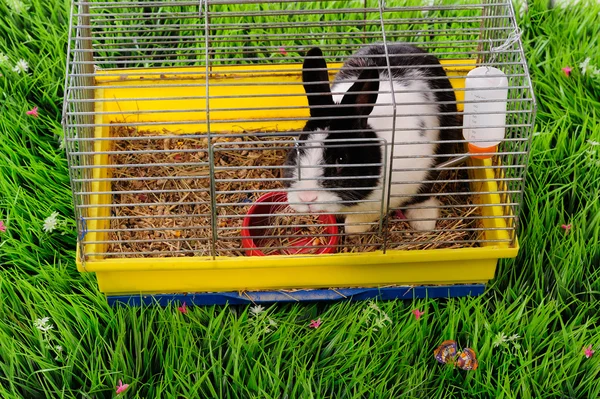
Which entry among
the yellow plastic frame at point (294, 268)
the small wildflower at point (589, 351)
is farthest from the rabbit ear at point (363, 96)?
the small wildflower at point (589, 351)

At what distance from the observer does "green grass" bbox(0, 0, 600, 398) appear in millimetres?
2656

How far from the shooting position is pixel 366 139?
2.62 metres

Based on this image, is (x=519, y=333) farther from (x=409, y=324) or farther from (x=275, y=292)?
(x=275, y=292)

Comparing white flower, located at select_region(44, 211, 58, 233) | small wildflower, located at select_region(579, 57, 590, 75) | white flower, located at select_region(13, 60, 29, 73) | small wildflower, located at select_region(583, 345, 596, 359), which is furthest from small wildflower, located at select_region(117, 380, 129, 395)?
small wildflower, located at select_region(579, 57, 590, 75)

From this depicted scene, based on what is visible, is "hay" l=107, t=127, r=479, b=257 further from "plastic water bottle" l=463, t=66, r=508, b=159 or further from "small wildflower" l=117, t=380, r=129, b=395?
"small wildflower" l=117, t=380, r=129, b=395

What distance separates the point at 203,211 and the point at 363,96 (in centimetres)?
89

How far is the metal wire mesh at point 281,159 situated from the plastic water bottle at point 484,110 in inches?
2.2

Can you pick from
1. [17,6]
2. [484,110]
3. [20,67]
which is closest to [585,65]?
[484,110]

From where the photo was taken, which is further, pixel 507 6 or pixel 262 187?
pixel 262 187

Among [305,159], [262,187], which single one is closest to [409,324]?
[305,159]

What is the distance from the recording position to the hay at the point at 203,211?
305 cm

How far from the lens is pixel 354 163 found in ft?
9.14

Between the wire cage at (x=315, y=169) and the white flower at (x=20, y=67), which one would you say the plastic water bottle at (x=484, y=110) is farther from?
the white flower at (x=20, y=67)

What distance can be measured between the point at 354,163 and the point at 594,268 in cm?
98
